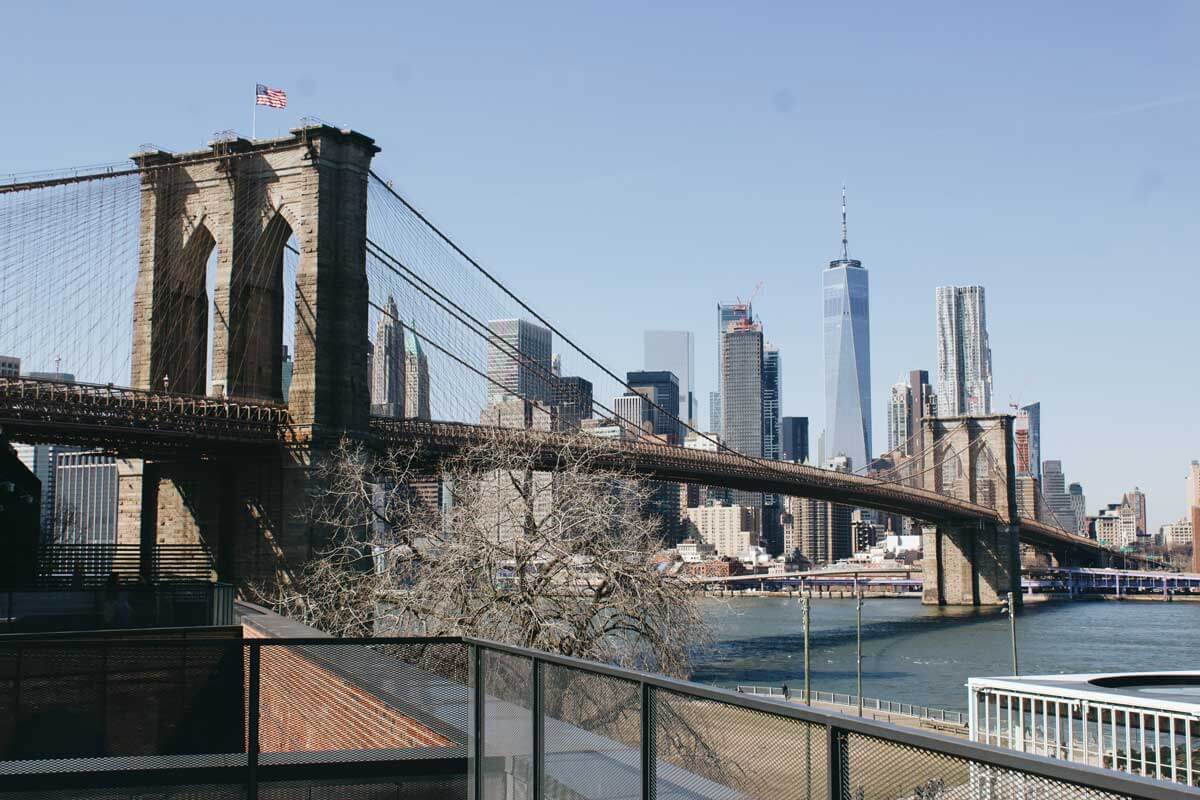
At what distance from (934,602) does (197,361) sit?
285ft

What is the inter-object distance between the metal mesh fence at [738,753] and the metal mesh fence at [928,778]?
114 mm

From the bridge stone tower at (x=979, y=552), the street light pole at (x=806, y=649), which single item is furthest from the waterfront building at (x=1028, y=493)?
the street light pole at (x=806, y=649)

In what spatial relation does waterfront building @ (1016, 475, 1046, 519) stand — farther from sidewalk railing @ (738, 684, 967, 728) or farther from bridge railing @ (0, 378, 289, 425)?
bridge railing @ (0, 378, 289, 425)

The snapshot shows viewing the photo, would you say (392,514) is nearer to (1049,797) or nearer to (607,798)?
(607,798)

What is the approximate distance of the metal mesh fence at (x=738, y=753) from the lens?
12.0 feet

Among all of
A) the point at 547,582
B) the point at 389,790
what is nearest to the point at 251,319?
the point at 547,582

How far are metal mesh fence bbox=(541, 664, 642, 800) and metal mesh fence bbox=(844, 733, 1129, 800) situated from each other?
1307 millimetres

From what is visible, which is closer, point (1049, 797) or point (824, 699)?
point (1049, 797)

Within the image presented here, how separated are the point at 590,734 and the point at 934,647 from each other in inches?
2673

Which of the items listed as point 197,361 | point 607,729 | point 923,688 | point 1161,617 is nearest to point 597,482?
point 607,729

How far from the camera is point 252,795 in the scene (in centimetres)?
688

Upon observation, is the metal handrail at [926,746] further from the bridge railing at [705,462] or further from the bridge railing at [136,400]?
the bridge railing at [136,400]

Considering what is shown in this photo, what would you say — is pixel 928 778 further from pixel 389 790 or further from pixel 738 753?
pixel 389 790

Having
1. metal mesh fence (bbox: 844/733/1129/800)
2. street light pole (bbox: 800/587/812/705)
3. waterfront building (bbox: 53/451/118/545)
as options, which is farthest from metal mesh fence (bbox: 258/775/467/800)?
waterfront building (bbox: 53/451/118/545)
